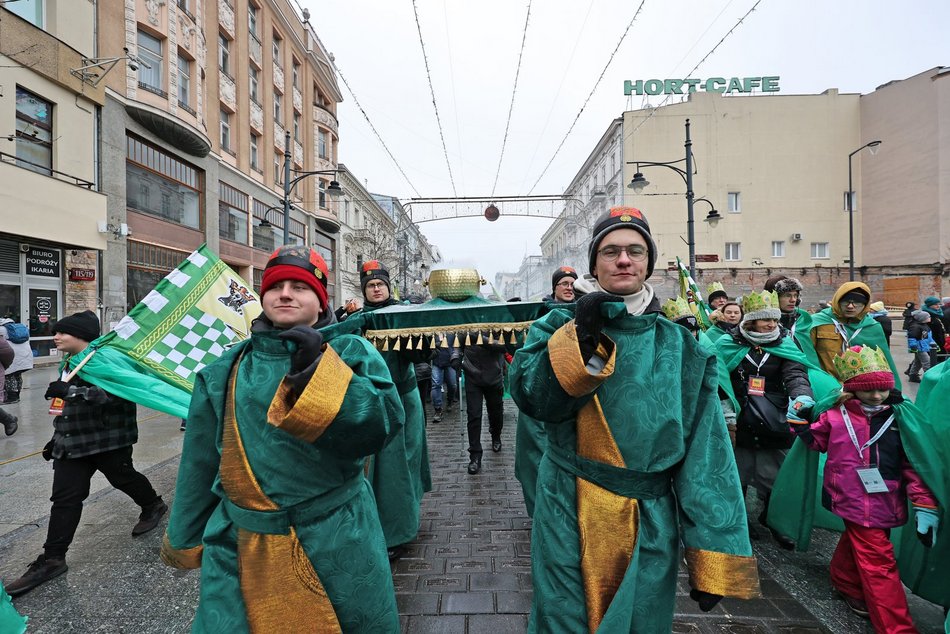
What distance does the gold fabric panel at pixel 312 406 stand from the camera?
1.41 m

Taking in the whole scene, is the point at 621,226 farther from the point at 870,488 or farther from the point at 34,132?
the point at 34,132

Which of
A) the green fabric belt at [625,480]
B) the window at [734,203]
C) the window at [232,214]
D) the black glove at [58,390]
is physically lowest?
the green fabric belt at [625,480]

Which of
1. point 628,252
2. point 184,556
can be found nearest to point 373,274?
point 184,556

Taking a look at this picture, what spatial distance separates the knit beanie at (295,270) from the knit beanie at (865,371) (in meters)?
2.95

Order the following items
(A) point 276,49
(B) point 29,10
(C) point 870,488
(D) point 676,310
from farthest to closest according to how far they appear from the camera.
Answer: (A) point 276,49 < (B) point 29,10 < (D) point 676,310 < (C) point 870,488

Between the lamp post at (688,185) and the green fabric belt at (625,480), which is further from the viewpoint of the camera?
the lamp post at (688,185)

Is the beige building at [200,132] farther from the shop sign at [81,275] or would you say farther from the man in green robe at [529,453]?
the man in green robe at [529,453]

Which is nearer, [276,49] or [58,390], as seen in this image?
[58,390]

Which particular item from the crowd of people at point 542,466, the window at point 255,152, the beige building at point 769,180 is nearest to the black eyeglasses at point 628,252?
the crowd of people at point 542,466

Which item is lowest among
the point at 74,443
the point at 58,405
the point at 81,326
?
the point at 74,443

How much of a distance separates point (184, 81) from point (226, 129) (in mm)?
3736

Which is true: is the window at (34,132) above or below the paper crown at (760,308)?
above

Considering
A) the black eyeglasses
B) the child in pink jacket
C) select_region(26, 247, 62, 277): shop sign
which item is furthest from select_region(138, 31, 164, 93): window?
the child in pink jacket

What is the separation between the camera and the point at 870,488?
8.70 ft
